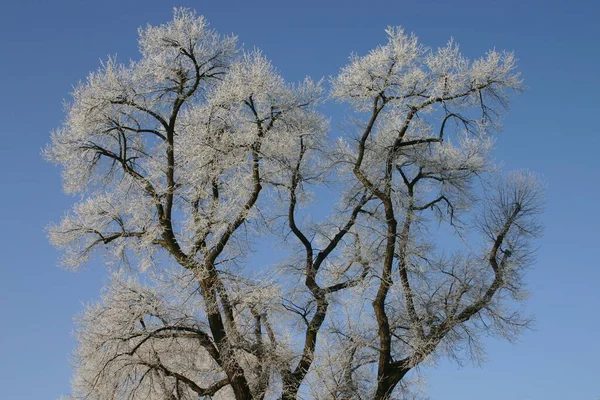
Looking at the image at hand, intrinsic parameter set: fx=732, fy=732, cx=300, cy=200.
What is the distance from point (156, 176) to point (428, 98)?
19.2ft

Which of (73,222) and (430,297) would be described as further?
(73,222)

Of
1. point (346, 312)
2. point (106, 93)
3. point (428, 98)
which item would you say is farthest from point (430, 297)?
point (106, 93)

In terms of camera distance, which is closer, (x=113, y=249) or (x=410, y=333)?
(x=410, y=333)

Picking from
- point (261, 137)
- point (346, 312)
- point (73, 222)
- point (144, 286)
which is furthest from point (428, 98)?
point (73, 222)

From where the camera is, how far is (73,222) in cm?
1586

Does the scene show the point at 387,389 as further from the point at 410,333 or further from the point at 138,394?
the point at 138,394

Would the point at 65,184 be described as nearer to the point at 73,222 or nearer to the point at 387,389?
the point at 73,222

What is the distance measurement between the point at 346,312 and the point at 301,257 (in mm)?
1742

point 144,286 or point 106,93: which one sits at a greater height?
point 106,93

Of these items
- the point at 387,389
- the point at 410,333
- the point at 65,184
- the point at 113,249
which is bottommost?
the point at 387,389

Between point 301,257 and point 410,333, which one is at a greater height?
point 301,257

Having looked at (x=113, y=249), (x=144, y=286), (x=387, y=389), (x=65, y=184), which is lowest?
(x=387, y=389)

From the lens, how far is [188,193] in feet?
49.9

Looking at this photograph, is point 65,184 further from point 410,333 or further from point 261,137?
point 410,333
